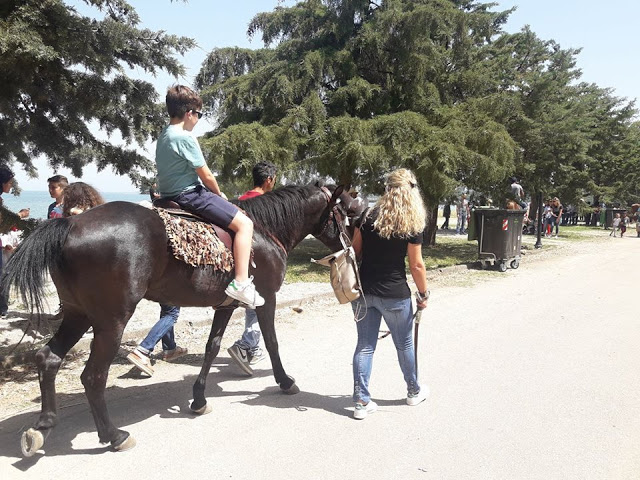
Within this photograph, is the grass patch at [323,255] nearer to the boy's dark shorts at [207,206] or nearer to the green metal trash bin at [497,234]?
the green metal trash bin at [497,234]

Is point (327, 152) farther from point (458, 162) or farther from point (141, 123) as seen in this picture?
point (141, 123)

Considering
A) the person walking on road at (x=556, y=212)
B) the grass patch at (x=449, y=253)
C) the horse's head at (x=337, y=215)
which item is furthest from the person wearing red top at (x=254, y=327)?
the person walking on road at (x=556, y=212)

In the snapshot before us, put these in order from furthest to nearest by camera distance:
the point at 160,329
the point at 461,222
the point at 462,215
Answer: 1. the point at 461,222
2. the point at 462,215
3. the point at 160,329

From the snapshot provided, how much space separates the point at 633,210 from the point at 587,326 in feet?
109

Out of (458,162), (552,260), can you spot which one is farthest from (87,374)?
(552,260)

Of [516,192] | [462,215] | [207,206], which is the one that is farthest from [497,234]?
[462,215]

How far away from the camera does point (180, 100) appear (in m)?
3.90

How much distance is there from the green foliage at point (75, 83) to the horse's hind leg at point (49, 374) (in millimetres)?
2213

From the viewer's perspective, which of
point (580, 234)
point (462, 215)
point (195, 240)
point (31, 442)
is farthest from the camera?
point (580, 234)

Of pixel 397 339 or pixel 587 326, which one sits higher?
pixel 397 339

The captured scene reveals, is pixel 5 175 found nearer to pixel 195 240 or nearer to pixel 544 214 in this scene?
pixel 195 240

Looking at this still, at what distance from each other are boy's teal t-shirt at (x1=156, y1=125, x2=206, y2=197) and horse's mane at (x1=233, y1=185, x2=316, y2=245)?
0.69 meters

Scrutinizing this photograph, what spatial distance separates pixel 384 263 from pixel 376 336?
2.02 feet

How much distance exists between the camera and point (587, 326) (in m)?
7.13
